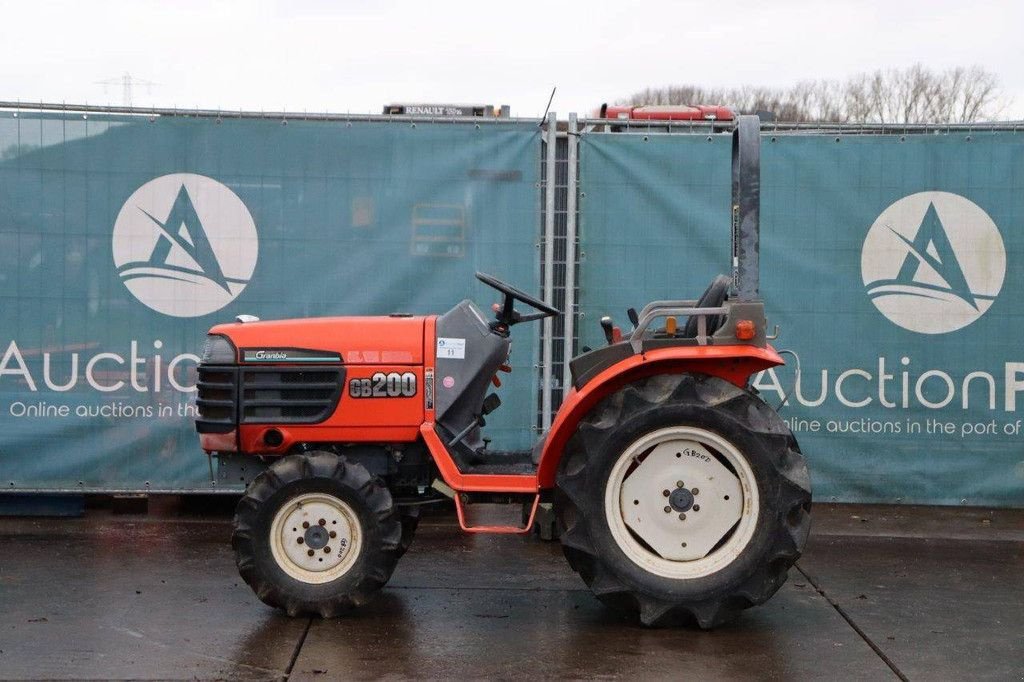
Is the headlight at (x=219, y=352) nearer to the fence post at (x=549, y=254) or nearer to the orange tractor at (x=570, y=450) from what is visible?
the orange tractor at (x=570, y=450)

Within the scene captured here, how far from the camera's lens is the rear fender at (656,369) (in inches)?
235

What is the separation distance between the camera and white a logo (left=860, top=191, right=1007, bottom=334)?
29.2 feet

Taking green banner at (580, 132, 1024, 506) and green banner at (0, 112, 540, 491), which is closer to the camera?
green banner at (0, 112, 540, 491)

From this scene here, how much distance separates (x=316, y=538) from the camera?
20.1ft

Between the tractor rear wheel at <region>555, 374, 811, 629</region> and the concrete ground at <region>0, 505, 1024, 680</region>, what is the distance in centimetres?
24

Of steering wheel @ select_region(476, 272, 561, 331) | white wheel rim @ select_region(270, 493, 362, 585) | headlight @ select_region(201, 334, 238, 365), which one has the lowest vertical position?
white wheel rim @ select_region(270, 493, 362, 585)

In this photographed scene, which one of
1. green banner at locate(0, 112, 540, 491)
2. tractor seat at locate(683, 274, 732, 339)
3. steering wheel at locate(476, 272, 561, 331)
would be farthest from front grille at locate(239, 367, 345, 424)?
green banner at locate(0, 112, 540, 491)

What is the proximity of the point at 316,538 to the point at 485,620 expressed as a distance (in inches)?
36.8

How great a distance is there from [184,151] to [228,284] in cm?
98

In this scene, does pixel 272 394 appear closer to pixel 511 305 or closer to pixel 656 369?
pixel 511 305

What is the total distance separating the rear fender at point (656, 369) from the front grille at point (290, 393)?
45.3 inches

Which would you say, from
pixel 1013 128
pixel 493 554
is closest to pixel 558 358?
pixel 493 554

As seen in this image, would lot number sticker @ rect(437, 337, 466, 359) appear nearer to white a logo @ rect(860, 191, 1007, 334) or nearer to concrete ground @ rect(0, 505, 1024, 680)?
concrete ground @ rect(0, 505, 1024, 680)

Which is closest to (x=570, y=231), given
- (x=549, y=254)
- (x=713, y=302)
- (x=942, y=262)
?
(x=549, y=254)
